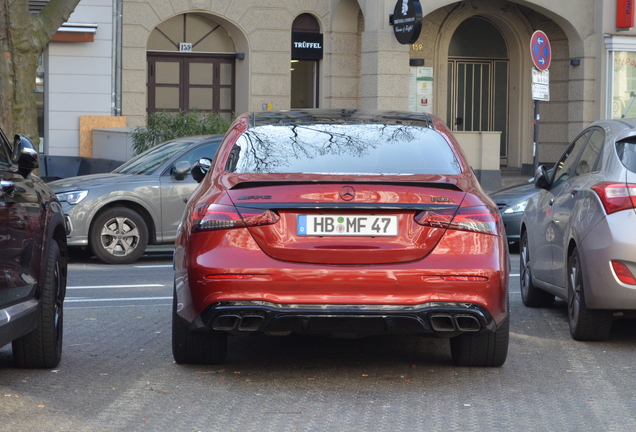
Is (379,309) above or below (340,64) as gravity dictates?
below

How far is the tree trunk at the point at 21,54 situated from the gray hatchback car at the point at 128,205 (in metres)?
3.37

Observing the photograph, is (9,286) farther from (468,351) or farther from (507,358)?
(507,358)

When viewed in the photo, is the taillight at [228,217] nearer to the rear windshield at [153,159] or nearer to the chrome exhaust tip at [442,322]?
the chrome exhaust tip at [442,322]

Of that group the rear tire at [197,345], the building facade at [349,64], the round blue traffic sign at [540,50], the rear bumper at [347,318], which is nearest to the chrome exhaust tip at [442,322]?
the rear bumper at [347,318]

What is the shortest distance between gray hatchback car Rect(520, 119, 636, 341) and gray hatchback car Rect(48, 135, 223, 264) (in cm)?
543

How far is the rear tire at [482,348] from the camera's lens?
20.1 ft

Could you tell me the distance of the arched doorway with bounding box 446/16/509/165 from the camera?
88.0ft

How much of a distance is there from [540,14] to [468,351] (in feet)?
69.9

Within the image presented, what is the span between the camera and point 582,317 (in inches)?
281

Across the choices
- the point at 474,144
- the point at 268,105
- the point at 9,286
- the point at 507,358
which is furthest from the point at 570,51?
the point at 9,286

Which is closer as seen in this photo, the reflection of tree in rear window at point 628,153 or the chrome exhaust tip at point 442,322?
the chrome exhaust tip at point 442,322

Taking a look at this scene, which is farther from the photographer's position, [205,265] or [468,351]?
[468,351]

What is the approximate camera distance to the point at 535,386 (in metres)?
5.86

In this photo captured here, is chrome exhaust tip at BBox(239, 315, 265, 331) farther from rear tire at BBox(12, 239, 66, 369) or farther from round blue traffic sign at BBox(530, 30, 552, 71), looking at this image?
round blue traffic sign at BBox(530, 30, 552, 71)
